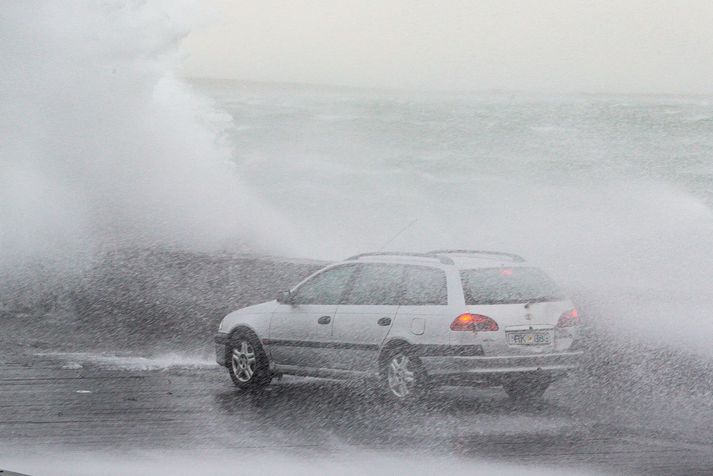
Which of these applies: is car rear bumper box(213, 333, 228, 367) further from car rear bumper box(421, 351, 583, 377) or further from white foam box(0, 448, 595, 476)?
white foam box(0, 448, 595, 476)

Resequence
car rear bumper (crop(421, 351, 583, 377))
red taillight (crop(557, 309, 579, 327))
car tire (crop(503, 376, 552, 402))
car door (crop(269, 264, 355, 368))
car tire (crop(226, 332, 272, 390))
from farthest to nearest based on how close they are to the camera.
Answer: car tire (crop(226, 332, 272, 390)), car door (crop(269, 264, 355, 368)), car tire (crop(503, 376, 552, 402)), red taillight (crop(557, 309, 579, 327)), car rear bumper (crop(421, 351, 583, 377))

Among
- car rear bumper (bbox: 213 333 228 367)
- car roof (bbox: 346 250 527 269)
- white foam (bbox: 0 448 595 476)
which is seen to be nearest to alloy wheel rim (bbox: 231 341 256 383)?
car rear bumper (bbox: 213 333 228 367)

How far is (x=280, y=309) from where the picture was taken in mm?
11758

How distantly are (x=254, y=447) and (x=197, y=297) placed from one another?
9.72 metres

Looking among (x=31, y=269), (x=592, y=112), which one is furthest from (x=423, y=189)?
(x=31, y=269)

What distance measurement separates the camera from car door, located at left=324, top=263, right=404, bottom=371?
10719mm

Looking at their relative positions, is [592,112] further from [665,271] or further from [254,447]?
[254,447]

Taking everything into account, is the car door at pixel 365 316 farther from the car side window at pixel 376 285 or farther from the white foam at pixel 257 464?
the white foam at pixel 257 464

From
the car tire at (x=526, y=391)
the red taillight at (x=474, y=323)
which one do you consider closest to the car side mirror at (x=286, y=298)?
the red taillight at (x=474, y=323)

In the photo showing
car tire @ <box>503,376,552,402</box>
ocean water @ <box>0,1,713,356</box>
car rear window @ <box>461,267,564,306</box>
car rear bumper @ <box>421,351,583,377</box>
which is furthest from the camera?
ocean water @ <box>0,1,713,356</box>

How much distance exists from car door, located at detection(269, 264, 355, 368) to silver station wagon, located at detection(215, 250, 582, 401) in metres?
0.01

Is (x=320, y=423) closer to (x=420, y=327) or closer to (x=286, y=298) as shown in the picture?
(x=420, y=327)

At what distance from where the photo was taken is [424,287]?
35.2 feet

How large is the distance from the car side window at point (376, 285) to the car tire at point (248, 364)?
1046 mm
